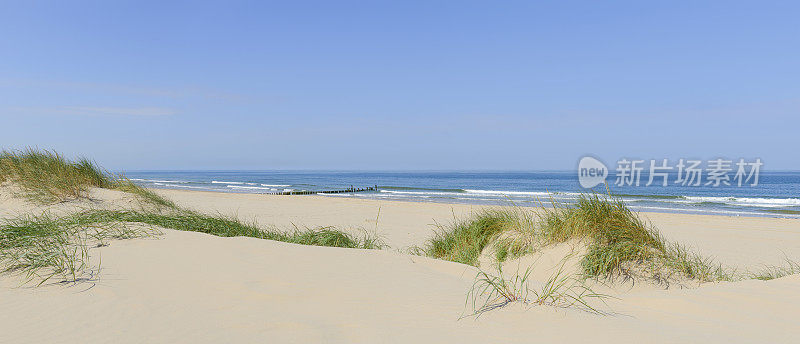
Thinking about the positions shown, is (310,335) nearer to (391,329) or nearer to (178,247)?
(391,329)

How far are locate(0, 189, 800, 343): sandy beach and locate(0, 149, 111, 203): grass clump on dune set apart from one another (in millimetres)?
7550

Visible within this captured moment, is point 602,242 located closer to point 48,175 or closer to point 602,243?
point 602,243

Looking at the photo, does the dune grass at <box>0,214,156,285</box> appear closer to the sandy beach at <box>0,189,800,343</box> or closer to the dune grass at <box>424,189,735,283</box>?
the sandy beach at <box>0,189,800,343</box>

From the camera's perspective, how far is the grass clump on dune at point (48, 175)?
398 inches

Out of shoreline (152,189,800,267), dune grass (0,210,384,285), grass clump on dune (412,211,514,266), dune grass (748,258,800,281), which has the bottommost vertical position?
shoreline (152,189,800,267)

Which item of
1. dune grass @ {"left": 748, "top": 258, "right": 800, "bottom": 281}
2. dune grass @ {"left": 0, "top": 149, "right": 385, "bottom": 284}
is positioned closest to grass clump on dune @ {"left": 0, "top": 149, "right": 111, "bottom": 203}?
dune grass @ {"left": 0, "top": 149, "right": 385, "bottom": 284}

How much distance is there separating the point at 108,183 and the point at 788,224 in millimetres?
22150

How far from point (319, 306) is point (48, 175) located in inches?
444

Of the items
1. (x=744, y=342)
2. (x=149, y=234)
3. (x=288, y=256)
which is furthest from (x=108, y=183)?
(x=744, y=342)

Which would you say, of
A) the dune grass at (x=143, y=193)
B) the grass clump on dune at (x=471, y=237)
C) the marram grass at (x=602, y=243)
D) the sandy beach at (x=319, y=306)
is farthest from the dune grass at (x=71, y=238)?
the dune grass at (x=143, y=193)

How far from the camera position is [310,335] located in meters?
2.38

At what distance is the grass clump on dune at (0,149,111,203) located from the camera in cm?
1011

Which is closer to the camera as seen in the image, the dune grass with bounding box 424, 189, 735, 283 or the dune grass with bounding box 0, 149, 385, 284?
the dune grass with bounding box 0, 149, 385, 284

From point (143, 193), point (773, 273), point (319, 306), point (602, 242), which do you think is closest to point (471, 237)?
point (602, 242)
